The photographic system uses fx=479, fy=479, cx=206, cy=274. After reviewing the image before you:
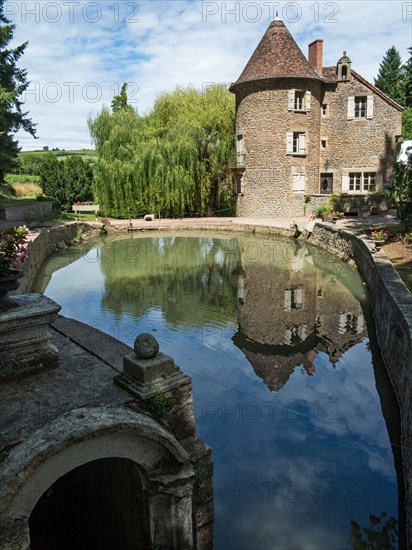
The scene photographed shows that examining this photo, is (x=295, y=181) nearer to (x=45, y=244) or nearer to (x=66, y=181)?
(x=45, y=244)

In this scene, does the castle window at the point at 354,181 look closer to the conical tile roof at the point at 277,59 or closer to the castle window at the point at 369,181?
the castle window at the point at 369,181

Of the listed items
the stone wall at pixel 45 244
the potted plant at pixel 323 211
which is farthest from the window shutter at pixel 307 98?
the stone wall at pixel 45 244

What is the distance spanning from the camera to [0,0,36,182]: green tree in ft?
70.4

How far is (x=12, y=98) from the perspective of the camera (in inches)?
805

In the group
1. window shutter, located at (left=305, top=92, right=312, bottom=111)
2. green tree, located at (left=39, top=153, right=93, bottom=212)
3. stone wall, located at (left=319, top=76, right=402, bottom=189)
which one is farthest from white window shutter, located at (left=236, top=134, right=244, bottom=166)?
green tree, located at (left=39, top=153, right=93, bottom=212)

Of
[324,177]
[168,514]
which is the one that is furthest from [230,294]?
[324,177]

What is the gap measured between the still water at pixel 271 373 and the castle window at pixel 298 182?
10254 millimetres

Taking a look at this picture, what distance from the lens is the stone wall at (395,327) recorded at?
6449mm

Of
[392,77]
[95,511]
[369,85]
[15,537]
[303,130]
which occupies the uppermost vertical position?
[392,77]

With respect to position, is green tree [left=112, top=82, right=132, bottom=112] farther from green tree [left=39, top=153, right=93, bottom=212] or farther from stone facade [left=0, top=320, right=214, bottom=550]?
A: stone facade [left=0, top=320, right=214, bottom=550]

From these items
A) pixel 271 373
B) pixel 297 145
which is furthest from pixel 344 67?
pixel 271 373

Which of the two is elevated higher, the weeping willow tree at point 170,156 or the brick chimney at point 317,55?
the brick chimney at point 317,55

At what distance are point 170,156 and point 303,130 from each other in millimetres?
8161

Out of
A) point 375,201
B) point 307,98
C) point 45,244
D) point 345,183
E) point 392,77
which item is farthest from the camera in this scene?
point 392,77
